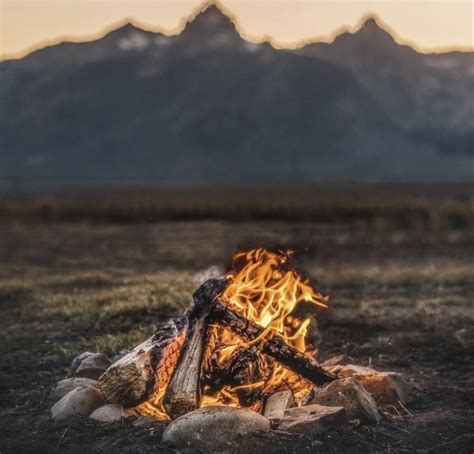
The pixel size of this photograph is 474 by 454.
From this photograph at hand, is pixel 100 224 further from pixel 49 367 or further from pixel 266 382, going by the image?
pixel 266 382

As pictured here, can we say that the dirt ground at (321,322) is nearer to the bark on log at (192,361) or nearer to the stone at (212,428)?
the stone at (212,428)

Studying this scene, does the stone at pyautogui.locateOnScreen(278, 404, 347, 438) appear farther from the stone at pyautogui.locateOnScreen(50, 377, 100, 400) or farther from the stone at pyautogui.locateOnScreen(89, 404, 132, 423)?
the stone at pyautogui.locateOnScreen(50, 377, 100, 400)

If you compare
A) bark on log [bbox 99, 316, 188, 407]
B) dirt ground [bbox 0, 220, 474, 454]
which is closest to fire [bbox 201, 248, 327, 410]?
dirt ground [bbox 0, 220, 474, 454]

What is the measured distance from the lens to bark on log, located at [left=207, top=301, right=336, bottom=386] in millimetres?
7273

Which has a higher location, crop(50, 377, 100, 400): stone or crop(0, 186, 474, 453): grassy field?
crop(50, 377, 100, 400): stone

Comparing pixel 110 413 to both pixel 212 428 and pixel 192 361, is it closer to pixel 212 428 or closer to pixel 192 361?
pixel 192 361

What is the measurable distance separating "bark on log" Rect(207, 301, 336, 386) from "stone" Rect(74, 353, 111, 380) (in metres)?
1.71

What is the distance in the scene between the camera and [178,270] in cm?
1986

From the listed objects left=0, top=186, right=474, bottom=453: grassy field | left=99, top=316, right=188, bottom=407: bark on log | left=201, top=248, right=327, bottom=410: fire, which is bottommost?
left=0, top=186, right=474, bottom=453: grassy field

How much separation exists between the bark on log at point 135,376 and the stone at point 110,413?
71 mm

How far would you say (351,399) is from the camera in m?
6.85

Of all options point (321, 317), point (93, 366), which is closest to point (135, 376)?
point (93, 366)

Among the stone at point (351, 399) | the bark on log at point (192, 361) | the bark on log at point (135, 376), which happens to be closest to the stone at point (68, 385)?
the bark on log at point (135, 376)

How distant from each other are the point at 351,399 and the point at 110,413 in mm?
2206
